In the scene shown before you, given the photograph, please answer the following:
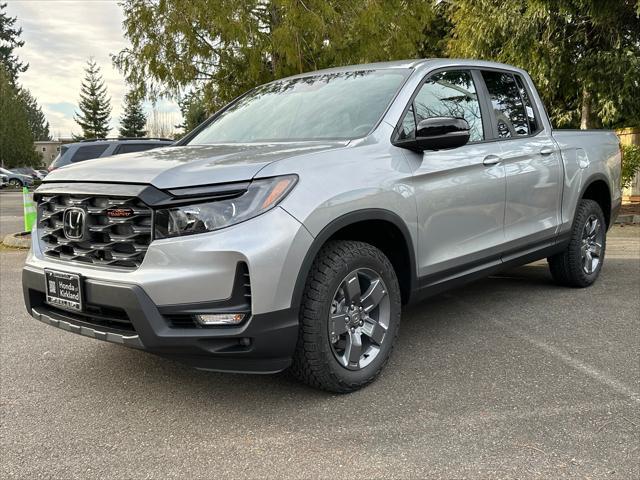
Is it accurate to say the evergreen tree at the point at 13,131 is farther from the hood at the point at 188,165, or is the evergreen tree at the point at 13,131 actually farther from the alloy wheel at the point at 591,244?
the hood at the point at 188,165

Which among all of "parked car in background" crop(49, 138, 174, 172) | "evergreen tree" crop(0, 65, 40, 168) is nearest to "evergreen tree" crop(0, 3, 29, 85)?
"evergreen tree" crop(0, 65, 40, 168)

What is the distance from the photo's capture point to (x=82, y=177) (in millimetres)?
3021

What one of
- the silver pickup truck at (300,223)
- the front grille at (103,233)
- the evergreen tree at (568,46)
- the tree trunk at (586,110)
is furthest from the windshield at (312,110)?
the tree trunk at (586,110)

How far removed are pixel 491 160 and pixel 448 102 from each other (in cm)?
48

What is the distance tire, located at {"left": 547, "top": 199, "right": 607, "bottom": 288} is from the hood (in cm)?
287

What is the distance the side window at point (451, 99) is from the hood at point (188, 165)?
0.83m

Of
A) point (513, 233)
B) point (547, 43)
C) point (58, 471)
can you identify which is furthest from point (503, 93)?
point (547, 43)

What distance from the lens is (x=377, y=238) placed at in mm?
3535

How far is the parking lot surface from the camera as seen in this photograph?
2512mm

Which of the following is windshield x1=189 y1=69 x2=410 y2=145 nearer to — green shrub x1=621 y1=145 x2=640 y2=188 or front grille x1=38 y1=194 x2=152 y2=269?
front grille x1=38 y1=194 x2=152 y2=269

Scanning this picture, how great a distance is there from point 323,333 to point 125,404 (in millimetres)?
1121

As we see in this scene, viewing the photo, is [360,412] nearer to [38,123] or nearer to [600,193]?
[600,193]

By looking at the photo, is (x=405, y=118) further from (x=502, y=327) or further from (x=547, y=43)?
(x=547, y=43)

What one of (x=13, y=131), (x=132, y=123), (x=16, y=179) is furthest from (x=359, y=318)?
(x=132, y=123)
